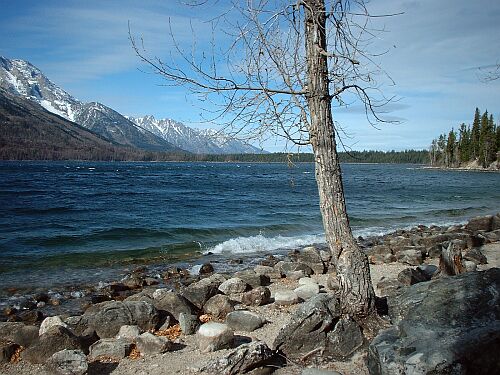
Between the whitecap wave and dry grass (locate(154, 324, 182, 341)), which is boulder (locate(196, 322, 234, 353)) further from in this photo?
the whitecap wave

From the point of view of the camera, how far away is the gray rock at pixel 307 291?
8.89 m

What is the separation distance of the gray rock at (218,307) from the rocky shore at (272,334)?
0.02 metres

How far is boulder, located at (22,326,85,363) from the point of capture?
6.12 metres

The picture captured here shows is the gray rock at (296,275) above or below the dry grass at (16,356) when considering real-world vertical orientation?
below

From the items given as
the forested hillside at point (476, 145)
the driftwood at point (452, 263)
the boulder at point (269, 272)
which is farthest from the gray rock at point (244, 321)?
Result: the forested hillside at point (476, 145)

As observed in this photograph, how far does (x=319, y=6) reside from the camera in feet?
18.5

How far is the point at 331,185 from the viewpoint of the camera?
5.77 metres

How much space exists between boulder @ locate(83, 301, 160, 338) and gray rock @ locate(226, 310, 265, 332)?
1.31 m

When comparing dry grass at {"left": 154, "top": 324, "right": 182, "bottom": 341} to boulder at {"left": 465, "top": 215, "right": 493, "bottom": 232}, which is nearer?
dry grass at {"left": 154, "top": 324, "right": 182, "bottom": 341}

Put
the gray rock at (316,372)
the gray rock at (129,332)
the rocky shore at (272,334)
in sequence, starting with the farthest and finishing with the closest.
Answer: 1. the gray rock at (129,332)
2. the gray rock at (316,372)
3. the rocky shore at (272,334)

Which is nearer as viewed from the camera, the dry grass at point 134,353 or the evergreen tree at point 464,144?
the dry grass at point 134,353

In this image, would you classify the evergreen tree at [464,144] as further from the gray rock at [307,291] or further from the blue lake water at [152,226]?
the gray rock at [307,291]

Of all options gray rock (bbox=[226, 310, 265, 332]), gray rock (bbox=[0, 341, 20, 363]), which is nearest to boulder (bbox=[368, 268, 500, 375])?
gray rock (bbox=[226, 310, 265, 332])

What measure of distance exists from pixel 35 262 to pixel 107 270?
3.41m
